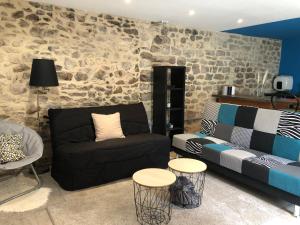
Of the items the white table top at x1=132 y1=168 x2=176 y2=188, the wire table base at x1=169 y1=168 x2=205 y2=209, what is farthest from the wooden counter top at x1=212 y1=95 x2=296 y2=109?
the white table top at x1=132 y1=168 x2=176 y2=188

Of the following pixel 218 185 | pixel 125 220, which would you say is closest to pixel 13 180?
pixel 125 220

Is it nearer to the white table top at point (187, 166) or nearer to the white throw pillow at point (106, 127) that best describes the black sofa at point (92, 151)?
the white throw pillow at point (106, 127)

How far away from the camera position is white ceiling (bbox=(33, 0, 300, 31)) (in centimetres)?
321

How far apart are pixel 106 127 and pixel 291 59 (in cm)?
482

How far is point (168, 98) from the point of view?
4609 mm

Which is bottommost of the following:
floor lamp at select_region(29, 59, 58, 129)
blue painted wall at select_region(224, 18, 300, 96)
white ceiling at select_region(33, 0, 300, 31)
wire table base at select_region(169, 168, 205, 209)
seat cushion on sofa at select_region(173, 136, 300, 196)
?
wire table base at select_region(169, 168, 205, 209)

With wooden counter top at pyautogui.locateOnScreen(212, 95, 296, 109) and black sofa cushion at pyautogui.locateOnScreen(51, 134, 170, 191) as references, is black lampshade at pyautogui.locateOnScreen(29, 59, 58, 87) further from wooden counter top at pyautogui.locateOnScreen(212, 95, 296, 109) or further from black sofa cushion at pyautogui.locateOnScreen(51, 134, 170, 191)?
wooden counter top at pyautogui.locateOnScreen(212, 95, 296, 109)

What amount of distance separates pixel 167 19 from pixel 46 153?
2779 mm

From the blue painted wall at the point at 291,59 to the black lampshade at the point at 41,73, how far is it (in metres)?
5.28

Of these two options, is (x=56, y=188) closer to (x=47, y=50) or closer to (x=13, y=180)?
(x=13, y=180)

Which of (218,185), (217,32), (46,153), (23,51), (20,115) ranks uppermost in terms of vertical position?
(217,32)

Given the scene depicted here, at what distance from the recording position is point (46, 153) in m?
3.63

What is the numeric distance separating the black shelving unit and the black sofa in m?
0.69

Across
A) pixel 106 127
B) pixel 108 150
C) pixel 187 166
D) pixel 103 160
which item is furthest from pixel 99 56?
pixel 187 166
